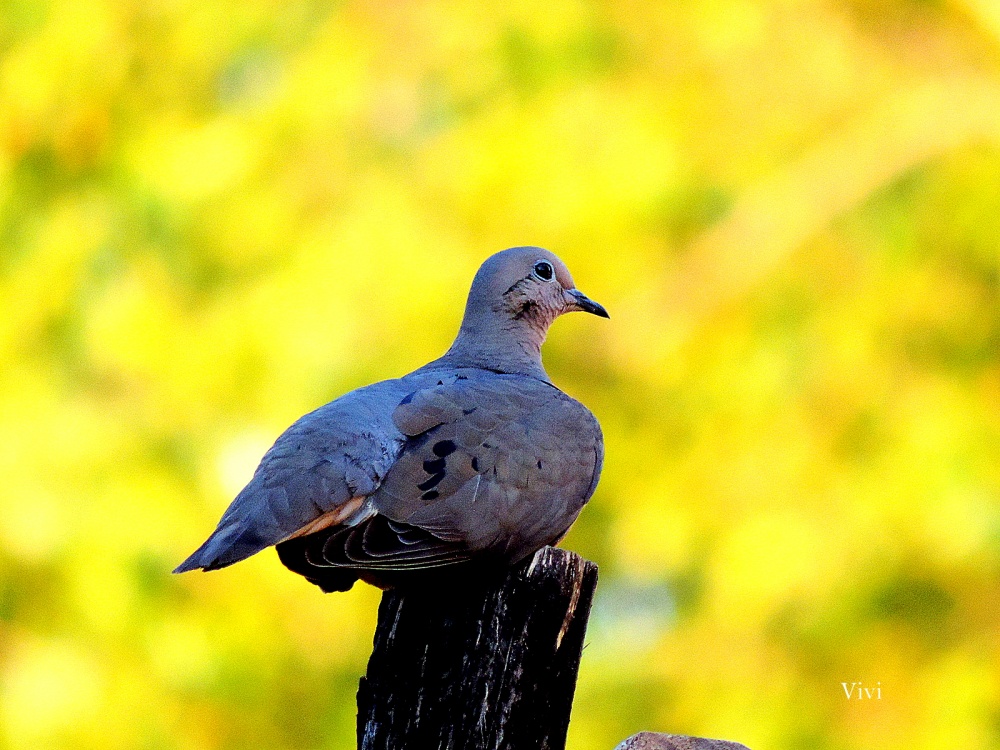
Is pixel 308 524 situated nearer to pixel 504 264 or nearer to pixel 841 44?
pixel 504 264

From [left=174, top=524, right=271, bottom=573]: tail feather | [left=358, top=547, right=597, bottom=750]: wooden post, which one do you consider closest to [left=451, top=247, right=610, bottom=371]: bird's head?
[left=174, top=524, right=271, bottom=573]: tail feather

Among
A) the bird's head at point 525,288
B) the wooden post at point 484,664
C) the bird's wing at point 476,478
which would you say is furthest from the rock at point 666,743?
the bird's head at point 525,288

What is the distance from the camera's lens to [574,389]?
7.26 m

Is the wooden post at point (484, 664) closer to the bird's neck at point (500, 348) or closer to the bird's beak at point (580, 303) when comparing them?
the bird's neck at point (500, 348)

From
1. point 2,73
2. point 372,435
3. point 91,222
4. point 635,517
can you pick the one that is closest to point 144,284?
point 91,222

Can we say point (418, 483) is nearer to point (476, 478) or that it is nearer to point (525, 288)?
point (476, 478)

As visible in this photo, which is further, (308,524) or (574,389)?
(574,389)

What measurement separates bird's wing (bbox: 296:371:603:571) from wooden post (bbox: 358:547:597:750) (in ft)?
0.94

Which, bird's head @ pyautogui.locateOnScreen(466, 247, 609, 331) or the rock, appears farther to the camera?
bird's head @ pyautogui.locateOnScreen(466, 247, 609, 331)

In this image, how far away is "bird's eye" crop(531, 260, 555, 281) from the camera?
429 cm

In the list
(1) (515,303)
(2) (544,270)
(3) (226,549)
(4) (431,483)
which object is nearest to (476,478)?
(4) (431,483)

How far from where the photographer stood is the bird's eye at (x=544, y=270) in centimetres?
429

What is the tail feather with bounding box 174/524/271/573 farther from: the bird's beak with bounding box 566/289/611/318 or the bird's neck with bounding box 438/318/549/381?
the bird's beak with bounding box 566/289/611/318

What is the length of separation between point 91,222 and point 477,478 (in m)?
4.27
